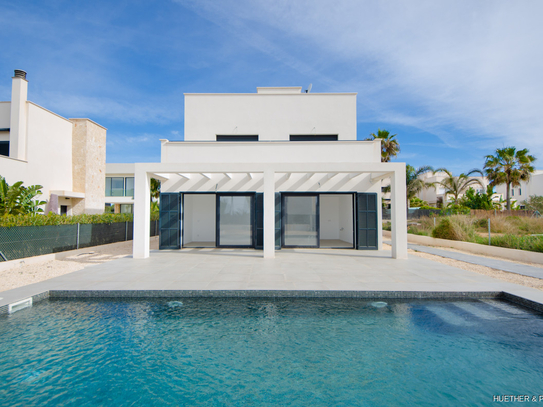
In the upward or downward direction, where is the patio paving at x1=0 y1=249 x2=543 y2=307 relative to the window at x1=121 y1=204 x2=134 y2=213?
downward

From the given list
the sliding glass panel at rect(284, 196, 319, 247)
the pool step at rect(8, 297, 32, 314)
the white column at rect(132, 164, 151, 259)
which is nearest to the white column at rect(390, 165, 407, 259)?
the sliding glass panel at rect(284, 196, 319, 247)

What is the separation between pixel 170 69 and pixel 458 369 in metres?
20.7

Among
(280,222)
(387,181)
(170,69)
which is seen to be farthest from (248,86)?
(387,181)

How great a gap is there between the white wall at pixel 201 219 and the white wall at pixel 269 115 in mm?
3656

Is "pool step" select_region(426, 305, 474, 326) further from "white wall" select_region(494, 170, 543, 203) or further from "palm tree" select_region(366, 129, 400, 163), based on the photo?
"white wall" select_region(494, 170, 543, 203)

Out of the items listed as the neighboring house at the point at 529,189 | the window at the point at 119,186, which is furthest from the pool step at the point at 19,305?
the neighboring house at the point at 529,189

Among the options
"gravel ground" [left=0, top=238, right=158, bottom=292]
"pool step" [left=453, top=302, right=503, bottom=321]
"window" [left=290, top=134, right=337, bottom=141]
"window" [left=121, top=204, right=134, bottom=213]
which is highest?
"window" [left=290, top=134, right=337, bottom=141]

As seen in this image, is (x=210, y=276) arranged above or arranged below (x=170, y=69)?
below

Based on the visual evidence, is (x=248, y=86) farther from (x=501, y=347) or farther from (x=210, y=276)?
(x=501, y=347)

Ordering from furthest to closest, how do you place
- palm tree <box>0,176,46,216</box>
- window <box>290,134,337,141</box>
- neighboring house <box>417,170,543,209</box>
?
neighboring house <box>417,170,543,209</box> < window <box>290,134,337,141</box> < palm tree <box>0,176,46,216</box>

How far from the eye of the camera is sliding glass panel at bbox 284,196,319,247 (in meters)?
14.0

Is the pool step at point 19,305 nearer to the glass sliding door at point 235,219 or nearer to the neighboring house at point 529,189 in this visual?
the glass sliding door at point 235,219

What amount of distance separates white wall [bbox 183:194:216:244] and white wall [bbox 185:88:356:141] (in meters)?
3.66

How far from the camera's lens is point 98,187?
23953 millimetres
